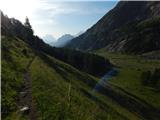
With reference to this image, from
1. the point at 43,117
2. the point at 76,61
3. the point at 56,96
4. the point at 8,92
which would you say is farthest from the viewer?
the point at 76,61

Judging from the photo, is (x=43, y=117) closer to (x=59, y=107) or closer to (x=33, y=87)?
(x=59, y=107)

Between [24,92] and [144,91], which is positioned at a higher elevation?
[24,92]

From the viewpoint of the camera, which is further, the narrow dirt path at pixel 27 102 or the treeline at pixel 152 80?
the treeline at pixel 152 80

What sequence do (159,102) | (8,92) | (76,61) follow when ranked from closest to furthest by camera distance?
A: 1. (8,92)
2. (159,102)
3. (76,61)

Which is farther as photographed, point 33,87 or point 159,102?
point 159,102

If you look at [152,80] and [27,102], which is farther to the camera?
[152,80]

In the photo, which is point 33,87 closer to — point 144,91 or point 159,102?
point 159,102

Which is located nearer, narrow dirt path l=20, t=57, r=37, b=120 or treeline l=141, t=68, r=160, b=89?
narrow dirt path l=20, t=57, r=37, b=120

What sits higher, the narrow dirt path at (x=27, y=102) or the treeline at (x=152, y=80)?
the narrow dirt path at (x=27, y=102)

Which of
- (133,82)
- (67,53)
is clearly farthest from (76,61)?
(133,82)

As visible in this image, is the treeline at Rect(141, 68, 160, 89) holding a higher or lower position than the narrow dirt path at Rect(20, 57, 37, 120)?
lower

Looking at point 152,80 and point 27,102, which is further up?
point 27,102

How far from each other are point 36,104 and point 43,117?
4.67 meters

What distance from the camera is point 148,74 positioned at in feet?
575
